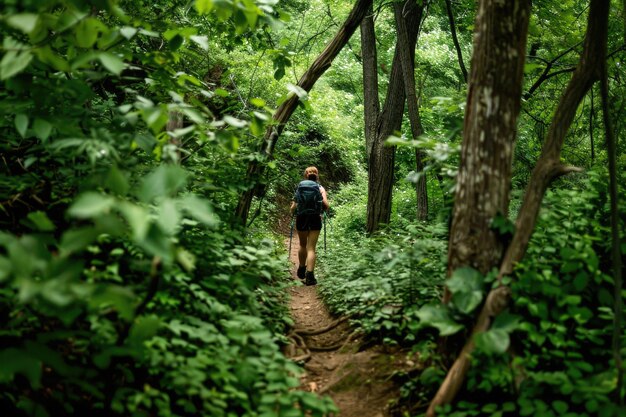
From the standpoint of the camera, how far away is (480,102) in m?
3.27

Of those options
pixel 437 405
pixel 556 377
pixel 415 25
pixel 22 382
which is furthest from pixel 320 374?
pixel 415 25

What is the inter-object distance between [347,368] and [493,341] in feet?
5.51

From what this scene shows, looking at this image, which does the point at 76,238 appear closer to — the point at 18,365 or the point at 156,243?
the point at 156,243

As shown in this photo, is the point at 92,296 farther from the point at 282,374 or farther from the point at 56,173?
the point at 56,173

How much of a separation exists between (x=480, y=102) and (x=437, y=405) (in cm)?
213

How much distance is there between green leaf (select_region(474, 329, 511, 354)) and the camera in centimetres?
275

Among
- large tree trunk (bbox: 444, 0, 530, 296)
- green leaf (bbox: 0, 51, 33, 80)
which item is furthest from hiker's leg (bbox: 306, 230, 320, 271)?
green leaf (bbox: 0, 51, 33, 80)

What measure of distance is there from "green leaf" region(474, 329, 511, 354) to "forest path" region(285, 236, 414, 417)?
1122 millimetres

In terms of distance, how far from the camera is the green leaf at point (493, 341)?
275 cm

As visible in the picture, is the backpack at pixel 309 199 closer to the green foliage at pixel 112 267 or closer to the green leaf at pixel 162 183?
the green foliage at pixel 112 267

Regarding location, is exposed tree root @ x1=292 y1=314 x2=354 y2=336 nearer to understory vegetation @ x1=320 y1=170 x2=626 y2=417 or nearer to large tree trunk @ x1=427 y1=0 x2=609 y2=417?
understory vegetation @ x1=320 y1=170 x2=626 y2=417

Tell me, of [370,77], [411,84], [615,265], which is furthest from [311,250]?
[615,265]

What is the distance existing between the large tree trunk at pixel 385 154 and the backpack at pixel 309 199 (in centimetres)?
141

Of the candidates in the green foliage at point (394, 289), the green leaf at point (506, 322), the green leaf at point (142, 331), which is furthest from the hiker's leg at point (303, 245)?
the green leaf at point (142, 331)
